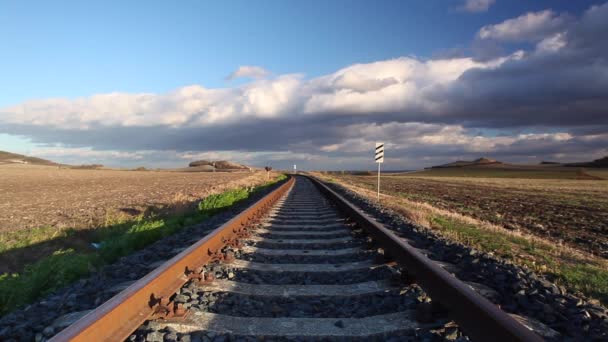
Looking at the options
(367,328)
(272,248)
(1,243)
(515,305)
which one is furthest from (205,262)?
(1,243)

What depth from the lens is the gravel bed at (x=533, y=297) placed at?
3055 mm

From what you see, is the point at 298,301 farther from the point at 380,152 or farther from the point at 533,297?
the point at 380,152

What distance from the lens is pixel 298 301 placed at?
3.66m

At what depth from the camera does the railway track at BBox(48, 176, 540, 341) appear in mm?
2719

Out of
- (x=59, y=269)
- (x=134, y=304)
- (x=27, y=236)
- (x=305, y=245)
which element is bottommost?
(x=27, y=236)

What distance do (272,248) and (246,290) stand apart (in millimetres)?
2238

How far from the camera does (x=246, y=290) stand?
3.96 metres

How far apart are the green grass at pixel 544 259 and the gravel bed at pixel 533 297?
3.53 ft

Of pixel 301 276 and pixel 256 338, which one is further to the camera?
pixel 301 276

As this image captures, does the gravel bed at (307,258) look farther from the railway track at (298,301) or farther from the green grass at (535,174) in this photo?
the green grass at (535,174)

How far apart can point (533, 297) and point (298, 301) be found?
2.01m

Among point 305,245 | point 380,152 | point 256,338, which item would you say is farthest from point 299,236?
point 380,152

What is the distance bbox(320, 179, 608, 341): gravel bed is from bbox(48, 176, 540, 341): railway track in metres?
0.71

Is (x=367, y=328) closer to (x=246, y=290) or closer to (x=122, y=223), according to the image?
(x=246, y=290)
